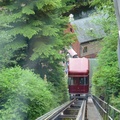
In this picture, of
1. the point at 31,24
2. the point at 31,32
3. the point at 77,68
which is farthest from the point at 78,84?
the point at 31,32

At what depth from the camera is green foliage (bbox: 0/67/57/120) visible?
11719 millimetres

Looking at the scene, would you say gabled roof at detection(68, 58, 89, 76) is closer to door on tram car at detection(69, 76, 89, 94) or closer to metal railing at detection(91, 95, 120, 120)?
door on tram car at detection(69, 76, 89, 94)

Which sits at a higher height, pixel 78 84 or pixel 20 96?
pixel 78 84

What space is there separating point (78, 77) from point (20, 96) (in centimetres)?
2123

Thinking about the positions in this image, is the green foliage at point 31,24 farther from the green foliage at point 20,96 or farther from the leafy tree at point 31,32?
the green foliage at point 20,96

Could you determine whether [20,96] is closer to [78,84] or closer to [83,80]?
[78,84]

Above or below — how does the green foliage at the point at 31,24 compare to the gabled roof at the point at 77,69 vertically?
above

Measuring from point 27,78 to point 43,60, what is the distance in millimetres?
6928

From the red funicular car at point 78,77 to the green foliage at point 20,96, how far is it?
1873 cm

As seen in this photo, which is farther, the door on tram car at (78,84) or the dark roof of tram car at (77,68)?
the door on tram car at (78,84)

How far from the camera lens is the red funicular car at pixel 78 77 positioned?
3284 centimetres

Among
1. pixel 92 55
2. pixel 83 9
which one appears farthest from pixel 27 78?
pixel 92 55

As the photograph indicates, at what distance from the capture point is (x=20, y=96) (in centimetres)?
1217

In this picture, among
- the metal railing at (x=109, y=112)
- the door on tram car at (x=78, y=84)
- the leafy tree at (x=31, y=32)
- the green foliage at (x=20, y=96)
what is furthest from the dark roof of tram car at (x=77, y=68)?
the green foliage at (x=20, y=96)
